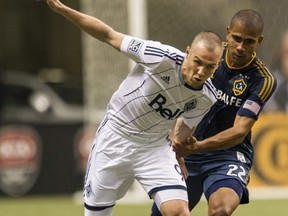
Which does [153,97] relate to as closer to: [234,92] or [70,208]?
[234,92]

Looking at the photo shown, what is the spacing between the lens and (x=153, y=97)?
325 inches

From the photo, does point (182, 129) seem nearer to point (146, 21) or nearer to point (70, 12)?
point (70, 12)

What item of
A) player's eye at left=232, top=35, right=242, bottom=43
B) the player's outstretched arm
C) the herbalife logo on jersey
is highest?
the player's outstretched arm

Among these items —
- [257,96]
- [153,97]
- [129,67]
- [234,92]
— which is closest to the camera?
[153,97]

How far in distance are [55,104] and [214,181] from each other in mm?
11069

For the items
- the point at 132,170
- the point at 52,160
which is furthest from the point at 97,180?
the point at 52,160

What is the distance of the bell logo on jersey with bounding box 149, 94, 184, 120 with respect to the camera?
827 cm

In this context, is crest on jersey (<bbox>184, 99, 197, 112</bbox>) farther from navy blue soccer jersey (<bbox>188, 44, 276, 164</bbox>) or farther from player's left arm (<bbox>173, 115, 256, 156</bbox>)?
navy blue soccer jersey (<bbox>188, 44, 276, 164</bbox>)

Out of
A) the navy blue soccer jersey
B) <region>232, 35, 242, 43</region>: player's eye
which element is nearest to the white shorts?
the navy blue soccer jersey

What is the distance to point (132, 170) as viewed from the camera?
27.7ft

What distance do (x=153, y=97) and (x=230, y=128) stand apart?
76 cm

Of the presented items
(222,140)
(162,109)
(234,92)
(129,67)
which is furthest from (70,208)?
(162,109)

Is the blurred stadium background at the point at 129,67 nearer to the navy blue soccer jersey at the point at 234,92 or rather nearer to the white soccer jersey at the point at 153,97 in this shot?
the navy blue soccer jersey at the point at 234,92

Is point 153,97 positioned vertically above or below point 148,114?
above
